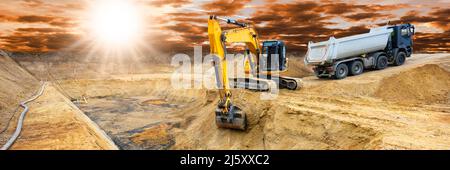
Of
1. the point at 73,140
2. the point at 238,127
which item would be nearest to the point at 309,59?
the point at 238,127

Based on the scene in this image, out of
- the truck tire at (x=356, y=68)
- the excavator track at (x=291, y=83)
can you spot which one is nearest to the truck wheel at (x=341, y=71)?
the truck tire at (x=356, y=68)

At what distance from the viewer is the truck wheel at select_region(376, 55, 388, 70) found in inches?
901

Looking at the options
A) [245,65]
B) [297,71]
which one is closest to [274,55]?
[245,65]

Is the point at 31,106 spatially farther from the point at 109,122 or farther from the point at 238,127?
the point at 238,127

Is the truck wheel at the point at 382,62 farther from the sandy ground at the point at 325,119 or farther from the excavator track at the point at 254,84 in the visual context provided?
the excavator track at the point at 254,84

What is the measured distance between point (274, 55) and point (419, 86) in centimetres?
893

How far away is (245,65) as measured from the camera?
17.2 meters

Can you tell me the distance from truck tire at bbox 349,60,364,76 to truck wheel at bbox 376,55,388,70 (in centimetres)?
173

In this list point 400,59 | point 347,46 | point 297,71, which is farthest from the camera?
point 297,71

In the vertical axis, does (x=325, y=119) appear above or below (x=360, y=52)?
below

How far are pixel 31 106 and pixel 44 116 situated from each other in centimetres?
422

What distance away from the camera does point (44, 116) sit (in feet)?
49.1

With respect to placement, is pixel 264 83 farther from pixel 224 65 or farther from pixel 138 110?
pixel 138 110

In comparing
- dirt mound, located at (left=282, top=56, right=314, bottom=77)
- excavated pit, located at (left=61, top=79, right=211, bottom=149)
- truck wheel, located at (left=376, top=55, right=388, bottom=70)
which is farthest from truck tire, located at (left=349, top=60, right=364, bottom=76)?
excavated pit, located at (left=61, top=79, right=211, bottom=149)
